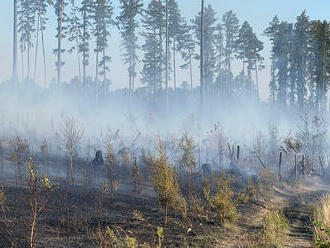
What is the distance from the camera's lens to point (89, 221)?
808cm

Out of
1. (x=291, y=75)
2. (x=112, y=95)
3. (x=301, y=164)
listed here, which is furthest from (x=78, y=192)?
(x=112, y=95)

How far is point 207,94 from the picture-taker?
5084 centimetres

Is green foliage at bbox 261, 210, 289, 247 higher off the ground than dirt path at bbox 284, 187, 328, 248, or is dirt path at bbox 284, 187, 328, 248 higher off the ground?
green foliage at bbox 261, 210, 289, 247

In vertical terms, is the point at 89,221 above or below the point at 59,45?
below

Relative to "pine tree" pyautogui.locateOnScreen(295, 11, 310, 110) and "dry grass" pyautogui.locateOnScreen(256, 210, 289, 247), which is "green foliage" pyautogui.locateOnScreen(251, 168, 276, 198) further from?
"pine tree" pyautogui.locateOnScreen(295, 11, 310, 110)

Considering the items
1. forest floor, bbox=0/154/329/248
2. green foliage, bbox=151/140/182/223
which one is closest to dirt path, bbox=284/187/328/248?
forest floor, bbox=0/154/329/248

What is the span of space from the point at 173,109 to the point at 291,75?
1484cm

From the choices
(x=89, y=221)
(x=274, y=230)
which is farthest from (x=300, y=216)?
(x=89, y=221)

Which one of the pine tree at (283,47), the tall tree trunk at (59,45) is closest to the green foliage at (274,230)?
the tall tree trunk at (59,45)

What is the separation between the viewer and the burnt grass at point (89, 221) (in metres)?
6.86

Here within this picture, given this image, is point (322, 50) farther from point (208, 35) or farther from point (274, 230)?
point (274, 230)

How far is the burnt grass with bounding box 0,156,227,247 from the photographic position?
22.5 ft

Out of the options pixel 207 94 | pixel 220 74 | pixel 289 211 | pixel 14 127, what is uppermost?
pixel 220 74

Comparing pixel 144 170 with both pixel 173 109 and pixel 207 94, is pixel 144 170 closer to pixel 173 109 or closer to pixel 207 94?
pixel 173 109
